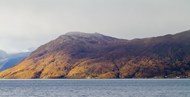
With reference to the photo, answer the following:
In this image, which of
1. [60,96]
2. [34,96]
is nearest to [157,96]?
[60,96]

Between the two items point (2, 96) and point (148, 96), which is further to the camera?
point (2, 96)

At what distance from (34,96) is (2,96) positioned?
11.6m

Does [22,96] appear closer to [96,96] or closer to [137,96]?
[96,96]

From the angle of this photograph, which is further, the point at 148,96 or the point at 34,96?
the point at 34,96

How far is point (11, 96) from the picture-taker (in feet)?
424

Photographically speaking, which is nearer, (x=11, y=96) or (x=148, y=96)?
(x=148, y=96)

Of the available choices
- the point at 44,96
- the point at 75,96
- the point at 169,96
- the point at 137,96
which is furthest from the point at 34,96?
the point at 169,96

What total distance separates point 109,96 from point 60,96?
17.4 m

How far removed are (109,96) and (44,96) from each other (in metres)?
23.1

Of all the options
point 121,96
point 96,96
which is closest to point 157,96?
point 121,96

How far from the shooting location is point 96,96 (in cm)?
12462

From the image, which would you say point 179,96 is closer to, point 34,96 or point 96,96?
point 96,96

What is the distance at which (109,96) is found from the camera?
4830 inches

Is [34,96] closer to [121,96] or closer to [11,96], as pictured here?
[11,96]
